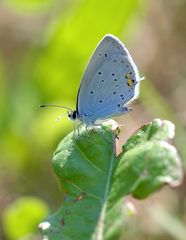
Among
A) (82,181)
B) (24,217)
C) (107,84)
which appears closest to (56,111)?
(24,217)

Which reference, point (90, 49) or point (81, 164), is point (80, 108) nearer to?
point (81, 164)

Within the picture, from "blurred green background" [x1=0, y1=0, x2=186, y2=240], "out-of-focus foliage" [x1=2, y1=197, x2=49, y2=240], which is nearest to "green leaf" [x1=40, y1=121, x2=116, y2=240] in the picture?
"out-of-focus foliage" [x1=2, y1=197, x2=49, y2=240]

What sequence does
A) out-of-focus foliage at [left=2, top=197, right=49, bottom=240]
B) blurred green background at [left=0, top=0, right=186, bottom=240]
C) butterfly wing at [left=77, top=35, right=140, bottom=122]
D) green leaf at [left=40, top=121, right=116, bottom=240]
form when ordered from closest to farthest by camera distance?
green leaf at [left=40, top=121, right=116, bottom=240] < butterfly wing at [left=77, top=35, right=140, bottom=122] < out-of-focus foliage at [left=2, top=197, right=49, bottom=240] < blurred green background at [left=0, top=0, right=186, bottom=240]

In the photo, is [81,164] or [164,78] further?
[164,78]

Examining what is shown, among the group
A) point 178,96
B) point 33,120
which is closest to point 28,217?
point 33,120

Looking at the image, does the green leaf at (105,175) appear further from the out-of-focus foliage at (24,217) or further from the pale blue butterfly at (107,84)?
the out-of-focus foliage at (24,217)

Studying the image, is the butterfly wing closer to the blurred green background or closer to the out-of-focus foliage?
the out-of-focus foliage
